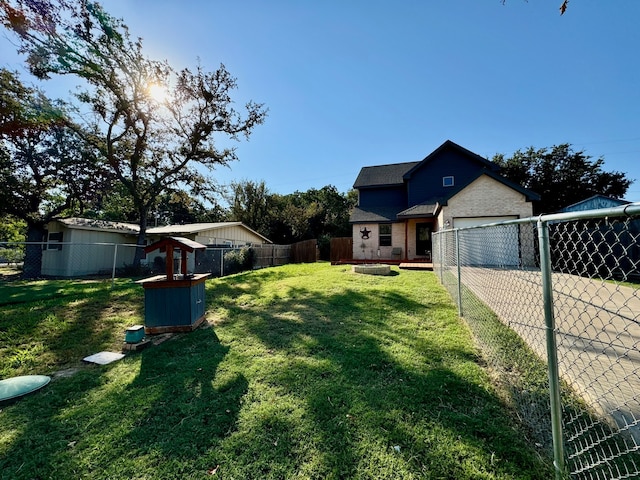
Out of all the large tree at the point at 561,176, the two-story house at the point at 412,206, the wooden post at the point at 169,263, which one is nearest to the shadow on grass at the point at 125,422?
the wooden post at the point at 169,263

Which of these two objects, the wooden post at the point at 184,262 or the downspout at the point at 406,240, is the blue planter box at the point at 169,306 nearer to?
the wooden post at the point at 184,262

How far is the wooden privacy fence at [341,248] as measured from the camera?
1911 centimetres

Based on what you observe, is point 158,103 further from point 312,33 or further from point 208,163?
point 312,33

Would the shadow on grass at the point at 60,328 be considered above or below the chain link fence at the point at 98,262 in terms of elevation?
below

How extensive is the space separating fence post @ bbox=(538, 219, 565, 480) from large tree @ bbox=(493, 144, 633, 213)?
1024 inches

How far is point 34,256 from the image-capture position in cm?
1609

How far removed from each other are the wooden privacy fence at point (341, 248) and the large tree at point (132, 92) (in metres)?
9.14

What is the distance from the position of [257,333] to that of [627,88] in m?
18.5

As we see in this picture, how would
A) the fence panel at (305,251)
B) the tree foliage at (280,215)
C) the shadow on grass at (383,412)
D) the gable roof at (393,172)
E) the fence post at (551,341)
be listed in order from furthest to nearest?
the tree foliage at (280,215), the fence panel at (305,251), the gable roof at (393,172), the shadow on grass at (383,412), the fence post at (551,341)

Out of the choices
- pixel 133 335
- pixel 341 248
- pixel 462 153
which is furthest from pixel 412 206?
pixel 133 335

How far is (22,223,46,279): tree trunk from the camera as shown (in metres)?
15.7

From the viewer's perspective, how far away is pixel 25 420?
269cm

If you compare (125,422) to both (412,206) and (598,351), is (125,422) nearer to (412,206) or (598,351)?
(598,351)

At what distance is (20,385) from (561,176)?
32.4 m
